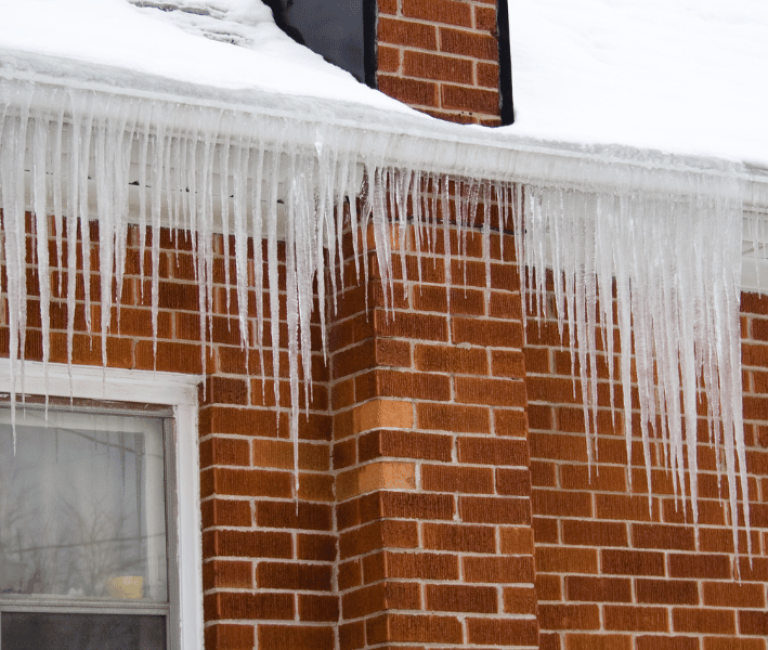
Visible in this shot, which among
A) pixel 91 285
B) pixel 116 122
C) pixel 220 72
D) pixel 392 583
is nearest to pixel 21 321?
pixel 91 285

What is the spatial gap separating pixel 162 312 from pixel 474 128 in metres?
1.25

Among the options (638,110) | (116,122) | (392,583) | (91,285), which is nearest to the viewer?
(116,122)

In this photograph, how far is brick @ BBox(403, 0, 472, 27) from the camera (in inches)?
199

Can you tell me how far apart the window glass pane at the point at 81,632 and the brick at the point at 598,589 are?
58.6 inches

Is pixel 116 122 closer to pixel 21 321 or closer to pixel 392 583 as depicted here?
pixel 21 321

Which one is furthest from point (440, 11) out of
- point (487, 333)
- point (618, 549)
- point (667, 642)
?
point (667, 642)

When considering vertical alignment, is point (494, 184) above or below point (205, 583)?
above

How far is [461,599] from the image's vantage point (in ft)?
14.9

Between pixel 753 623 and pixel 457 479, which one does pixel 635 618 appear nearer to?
pixel 753 623

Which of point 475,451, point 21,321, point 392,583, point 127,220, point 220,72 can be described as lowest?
point 392,583

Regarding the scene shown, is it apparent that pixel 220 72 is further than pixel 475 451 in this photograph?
No

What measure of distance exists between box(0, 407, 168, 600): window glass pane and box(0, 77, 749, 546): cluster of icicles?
369mm

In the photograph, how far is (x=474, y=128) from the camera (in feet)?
15.0

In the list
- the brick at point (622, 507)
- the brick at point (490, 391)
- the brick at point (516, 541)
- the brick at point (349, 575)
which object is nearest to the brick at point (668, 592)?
the brick at point (622, 507)
